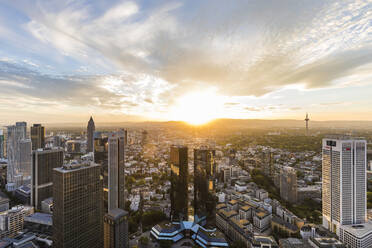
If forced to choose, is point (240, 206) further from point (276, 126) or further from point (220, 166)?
point (276, 126)

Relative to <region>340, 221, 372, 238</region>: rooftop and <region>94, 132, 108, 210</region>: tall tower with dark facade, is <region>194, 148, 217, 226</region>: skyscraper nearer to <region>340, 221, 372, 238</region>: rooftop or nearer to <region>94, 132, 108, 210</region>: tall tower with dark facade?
<region>94, 132, 108, 210</region>: tall tower with dark facade

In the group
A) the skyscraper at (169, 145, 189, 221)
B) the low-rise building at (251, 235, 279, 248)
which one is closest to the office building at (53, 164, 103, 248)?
the skyscraper at (169, 145, 189, 221)

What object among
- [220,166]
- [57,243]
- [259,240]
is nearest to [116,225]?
[57,243]

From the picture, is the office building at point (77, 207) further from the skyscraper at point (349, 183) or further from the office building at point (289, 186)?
the office building at point (289, 186)

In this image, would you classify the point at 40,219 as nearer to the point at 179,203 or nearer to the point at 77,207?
the point at 77,207

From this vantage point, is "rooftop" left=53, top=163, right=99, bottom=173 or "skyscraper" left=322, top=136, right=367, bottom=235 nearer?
"rooftop" left=53, top=163, right=99, bottom=173

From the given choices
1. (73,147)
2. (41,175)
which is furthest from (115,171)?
(73,147)
